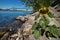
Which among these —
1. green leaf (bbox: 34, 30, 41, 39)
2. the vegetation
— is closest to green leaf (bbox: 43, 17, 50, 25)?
Result: the vegetation

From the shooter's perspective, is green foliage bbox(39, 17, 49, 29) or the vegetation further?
green foliage bbox(39, 17, 49, 29)

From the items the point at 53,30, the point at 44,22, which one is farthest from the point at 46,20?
the point at 53,30

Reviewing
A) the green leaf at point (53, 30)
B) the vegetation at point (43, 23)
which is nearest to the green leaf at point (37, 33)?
the vegetation at point (43, 23)

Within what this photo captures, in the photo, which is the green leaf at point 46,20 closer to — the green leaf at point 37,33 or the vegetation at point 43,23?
the vegetation at point 43,23

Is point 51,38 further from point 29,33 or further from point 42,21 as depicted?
point 29,33

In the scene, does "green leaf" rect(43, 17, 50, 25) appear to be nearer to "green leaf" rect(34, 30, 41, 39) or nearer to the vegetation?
the vegetation

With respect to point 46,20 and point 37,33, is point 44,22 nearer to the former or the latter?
point 46,20

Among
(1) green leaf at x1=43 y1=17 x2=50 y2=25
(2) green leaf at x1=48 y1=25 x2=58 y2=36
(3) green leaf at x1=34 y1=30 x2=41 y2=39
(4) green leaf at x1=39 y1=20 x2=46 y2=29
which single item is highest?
(1) green leaf at x1=43 y1=17 x2=50 y2=25

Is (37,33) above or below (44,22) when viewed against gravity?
below

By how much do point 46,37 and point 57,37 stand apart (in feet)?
0.44

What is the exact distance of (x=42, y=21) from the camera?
2.16m

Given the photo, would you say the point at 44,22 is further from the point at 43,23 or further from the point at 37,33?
the point at 37,33

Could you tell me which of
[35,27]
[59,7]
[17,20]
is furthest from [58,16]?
[17,20]

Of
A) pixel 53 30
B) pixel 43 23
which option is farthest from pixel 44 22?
pixel 53 30
